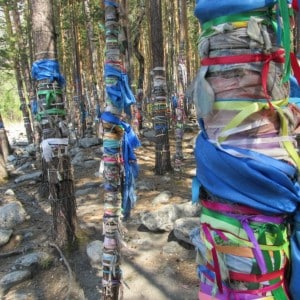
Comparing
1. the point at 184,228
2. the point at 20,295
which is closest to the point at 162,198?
the point at 184,228

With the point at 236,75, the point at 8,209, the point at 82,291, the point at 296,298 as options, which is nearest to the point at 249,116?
the point at 236,75

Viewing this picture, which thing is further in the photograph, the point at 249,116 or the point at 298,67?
the point at 298,67

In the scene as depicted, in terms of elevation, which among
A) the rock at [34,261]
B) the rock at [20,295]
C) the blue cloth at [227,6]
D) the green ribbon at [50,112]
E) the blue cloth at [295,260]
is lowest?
the rock at [20,295]

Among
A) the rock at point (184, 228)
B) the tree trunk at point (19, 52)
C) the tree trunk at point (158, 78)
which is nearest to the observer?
the rock at point (184, 228)

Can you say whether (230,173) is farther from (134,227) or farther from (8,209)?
(8,209)

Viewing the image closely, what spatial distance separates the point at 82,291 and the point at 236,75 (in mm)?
3342

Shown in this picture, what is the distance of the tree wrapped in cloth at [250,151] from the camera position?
62.9 inches

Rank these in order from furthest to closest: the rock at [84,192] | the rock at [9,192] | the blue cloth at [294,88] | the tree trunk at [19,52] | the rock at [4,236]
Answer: the tree trunk at [19,52] < the rock at [9,192] < the rock at [84,192] < the rock at [4,236] < the blue cloth at [294,88]

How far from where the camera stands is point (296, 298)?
64.4 inches

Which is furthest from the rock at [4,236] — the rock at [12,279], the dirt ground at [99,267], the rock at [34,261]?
the rock at [12,279]

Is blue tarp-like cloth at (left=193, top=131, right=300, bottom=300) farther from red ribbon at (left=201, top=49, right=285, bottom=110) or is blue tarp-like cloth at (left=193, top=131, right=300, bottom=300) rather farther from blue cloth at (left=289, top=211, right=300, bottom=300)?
red ribbon at (left=201, top=49, right=285, bottom=110)

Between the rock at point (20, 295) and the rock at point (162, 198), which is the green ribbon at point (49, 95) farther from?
the rock at point (162, 198)

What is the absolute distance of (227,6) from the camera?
5.31 ft

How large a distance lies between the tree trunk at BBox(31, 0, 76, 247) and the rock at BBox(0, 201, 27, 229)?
1.76 metres
